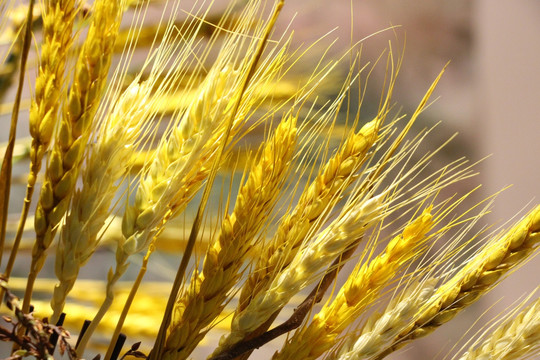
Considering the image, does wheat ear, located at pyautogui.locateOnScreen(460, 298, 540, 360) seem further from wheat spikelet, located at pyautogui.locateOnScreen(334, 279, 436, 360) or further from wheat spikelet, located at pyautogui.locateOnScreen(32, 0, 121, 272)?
wheat spikelet, located at pyautogui.locateOnScreen(32, 0, 121, 272)

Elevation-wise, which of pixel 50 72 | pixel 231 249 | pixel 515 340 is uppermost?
pixel 50 72

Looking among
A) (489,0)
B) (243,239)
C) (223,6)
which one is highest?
(223,6)

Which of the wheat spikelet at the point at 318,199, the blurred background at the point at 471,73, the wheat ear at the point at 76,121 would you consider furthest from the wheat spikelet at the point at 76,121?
the blurred background at the point at 471,73

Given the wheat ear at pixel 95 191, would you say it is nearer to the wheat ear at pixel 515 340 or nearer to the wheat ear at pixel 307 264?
the wheat ear at pixel 307 264

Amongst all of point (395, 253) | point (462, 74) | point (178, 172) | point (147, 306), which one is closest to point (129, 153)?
point (178, 172)

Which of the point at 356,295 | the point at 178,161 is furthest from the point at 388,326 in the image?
the point at 178,161

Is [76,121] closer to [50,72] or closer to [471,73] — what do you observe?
[50,72]

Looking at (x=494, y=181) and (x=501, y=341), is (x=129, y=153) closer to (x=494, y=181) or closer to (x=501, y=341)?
(x=501, y=341)
